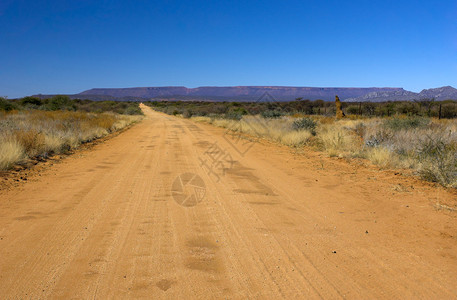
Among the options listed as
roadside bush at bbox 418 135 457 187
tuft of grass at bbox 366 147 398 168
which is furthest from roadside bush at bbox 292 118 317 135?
roadside bush at bbox 418 135 457 187

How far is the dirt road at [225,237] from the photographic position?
123 inches

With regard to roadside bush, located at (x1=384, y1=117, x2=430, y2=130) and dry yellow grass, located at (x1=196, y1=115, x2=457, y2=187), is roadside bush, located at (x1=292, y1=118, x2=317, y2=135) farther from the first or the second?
roadside bush, located at (x1=384, y1=117, x2=430, y2=130)

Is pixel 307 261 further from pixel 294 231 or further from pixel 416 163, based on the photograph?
pixel 416 163

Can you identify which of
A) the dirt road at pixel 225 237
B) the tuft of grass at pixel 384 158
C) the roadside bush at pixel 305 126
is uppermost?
the roadside bush at pixel 305 126

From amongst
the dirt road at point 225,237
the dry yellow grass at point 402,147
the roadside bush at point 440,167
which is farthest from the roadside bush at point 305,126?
the dirt road at point 225,237

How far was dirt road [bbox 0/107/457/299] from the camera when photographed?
313 centimetres

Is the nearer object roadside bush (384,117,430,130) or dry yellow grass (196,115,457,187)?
dry yellow grass (196,115,457,187)

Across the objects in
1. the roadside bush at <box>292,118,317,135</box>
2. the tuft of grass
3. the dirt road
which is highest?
the roadside bush at <box>292,118,317,135</box>

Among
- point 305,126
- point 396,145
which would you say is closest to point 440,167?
point 396,145

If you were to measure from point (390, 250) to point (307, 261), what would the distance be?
3.76ft

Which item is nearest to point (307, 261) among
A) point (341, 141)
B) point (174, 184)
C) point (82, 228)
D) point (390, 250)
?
point (390, 250)

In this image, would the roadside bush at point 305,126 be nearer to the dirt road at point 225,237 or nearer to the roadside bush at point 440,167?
the roadside bush at point 440,167

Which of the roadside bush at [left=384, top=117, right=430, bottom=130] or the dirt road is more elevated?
the roadside bush at [left=384, top=117, right=430, bottom=130]

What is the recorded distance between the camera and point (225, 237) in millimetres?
4258
